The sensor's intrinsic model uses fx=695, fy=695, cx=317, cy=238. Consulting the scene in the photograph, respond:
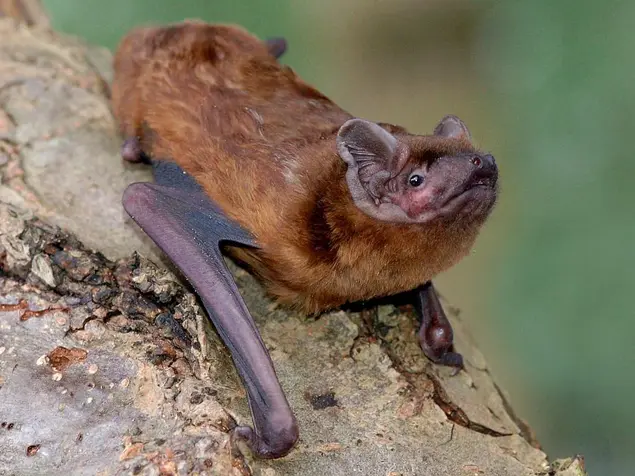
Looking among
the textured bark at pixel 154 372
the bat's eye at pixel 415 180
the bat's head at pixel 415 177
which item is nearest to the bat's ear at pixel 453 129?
the bat's head at pixel 415 177

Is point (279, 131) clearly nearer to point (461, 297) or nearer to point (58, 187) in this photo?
point (58, 187)

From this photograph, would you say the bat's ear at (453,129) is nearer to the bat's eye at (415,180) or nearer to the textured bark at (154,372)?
the bat's eye at (415,180)

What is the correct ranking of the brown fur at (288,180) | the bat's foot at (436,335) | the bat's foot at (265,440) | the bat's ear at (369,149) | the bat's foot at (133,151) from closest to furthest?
the bat's foot at (265,440), the bat's ear at (369,149), the brown fur at (288,180), the bat's foot at (436,335), the bat's foot at (133,151)

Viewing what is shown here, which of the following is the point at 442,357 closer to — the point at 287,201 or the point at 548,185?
the point at 287,201

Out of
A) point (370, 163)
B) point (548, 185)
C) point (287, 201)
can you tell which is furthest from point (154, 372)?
point (548, 185)

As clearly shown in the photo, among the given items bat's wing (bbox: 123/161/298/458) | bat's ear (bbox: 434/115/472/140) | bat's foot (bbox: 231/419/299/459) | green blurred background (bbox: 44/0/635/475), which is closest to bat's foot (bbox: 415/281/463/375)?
bat's ear (bbox: 434/115/472/140)

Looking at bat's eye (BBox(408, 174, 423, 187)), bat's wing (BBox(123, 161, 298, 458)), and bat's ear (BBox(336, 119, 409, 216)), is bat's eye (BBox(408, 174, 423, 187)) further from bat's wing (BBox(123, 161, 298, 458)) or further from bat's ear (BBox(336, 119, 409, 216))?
bat's wing (BBox(123, 161, 298, 458))
